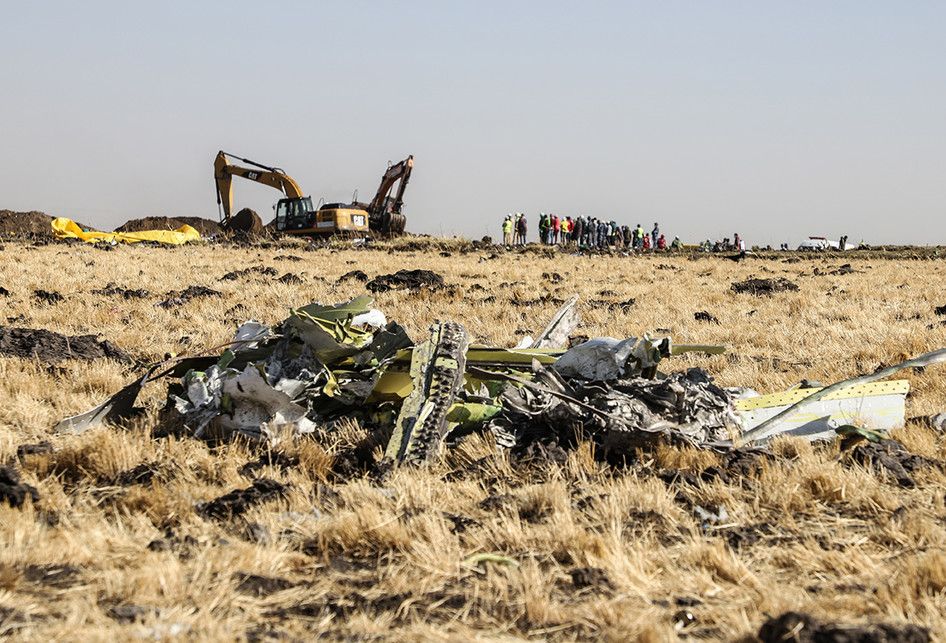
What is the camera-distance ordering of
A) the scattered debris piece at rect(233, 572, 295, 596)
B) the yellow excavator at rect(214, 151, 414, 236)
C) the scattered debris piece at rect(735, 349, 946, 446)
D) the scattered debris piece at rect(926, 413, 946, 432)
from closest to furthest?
the scattered debris piece at rect(233, 572, 295, 596), the scattered debris piece at rect(735, 349, 946, 446), the scattered debris piece at rect(926, 413, 946, 432), the yellow excavator at rect(214, 151, 414, 236)

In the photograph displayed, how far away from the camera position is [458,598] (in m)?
3.21

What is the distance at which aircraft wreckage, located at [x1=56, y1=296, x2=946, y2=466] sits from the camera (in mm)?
4969

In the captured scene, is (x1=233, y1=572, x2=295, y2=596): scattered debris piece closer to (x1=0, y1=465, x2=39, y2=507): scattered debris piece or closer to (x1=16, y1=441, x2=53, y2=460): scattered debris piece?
(x1=0, y1=465, x2=39, y2=507): scattered debris piece

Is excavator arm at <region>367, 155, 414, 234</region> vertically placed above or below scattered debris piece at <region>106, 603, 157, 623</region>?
above

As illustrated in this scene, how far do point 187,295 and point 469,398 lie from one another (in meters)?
9.04

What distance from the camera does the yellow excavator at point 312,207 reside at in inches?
1400

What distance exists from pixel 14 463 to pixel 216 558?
1848 mm

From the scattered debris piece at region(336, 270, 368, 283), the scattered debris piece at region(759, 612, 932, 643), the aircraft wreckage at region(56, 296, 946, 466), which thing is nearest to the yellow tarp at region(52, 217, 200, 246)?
the scattered debris piece at region(336, 270, 368, 283)

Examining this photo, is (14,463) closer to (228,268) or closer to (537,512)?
(537,512)

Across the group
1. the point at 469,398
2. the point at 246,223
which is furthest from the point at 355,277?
the point at 246,223

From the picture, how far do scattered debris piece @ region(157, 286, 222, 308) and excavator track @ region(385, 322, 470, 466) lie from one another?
7913mm

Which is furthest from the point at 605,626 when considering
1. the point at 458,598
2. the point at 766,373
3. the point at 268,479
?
the point at 766,373

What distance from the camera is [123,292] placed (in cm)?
1352

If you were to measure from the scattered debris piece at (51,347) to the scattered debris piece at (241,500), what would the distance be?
13.1 feet
